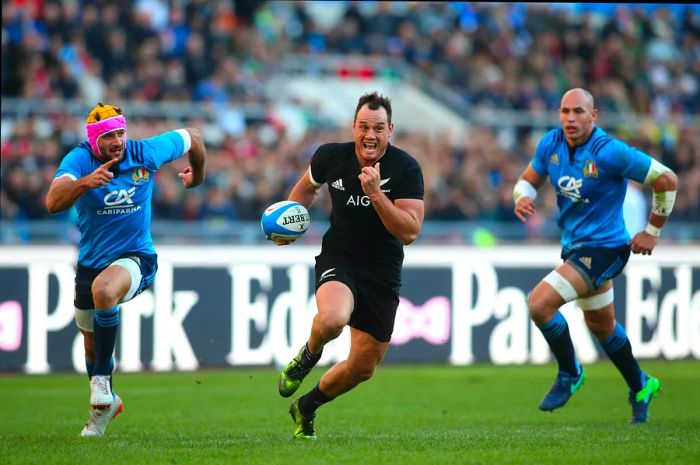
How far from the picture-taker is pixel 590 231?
10367mm

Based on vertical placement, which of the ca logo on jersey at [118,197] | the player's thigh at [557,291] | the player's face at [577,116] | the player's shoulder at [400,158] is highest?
the player's face at [577,116]

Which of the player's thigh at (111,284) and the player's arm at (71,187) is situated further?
the player's thigh at (111,284)

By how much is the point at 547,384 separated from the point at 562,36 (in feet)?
48.0

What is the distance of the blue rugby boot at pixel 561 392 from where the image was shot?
10242 millimetres

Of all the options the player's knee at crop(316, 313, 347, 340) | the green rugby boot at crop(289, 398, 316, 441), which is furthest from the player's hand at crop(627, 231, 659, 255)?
the green rugby boot at crop(289, 398, 316, 441)

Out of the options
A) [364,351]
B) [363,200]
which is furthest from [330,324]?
[363,200]

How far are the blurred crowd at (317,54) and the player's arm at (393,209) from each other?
32.4ft

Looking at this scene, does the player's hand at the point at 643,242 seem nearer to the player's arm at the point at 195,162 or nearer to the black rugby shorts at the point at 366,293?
the black rugby shorts at the point at 366,293

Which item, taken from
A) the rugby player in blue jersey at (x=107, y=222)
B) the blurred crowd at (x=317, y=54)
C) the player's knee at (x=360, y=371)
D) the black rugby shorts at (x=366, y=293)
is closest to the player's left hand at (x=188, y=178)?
the rugby player in blue jersey at (x=107, y=222)

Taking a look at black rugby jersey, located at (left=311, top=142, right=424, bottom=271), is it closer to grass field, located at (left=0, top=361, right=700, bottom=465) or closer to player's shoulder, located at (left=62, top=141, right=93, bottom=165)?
grass field, located at (left=0, top=361, right=700, bottom=465)

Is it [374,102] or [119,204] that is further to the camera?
[119,204]

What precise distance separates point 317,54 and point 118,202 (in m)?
16.2

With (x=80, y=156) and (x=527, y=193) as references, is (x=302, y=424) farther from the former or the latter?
(x=527, y=193)

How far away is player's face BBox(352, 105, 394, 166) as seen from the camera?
28.1 feet
